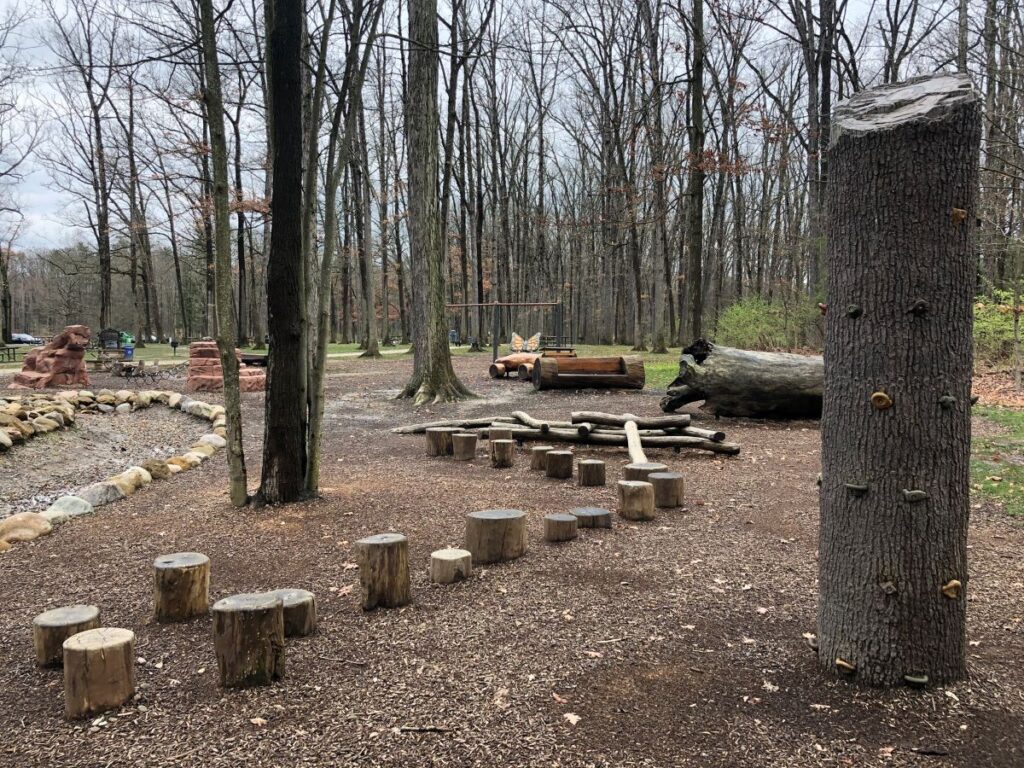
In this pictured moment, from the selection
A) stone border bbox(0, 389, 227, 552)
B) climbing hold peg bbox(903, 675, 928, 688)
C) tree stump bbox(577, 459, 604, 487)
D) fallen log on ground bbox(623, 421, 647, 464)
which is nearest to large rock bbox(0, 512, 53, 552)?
stone border bbox(0, 389, 227, 552)

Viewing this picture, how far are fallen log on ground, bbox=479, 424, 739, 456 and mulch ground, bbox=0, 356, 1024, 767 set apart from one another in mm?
1922

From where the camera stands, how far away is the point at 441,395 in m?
11.8

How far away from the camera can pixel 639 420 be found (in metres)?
7.82

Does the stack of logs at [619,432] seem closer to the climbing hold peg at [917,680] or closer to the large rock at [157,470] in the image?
the large rock at [157,470]

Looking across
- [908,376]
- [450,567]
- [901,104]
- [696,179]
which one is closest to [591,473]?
[450,567]

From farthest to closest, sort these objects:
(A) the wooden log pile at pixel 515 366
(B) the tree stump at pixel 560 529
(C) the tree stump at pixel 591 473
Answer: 1. (A) the wooden log pile at pixel 515 366
2. (C) the tree stump at pixel 591 473
3. (B) the tree stump at pixel 560 529

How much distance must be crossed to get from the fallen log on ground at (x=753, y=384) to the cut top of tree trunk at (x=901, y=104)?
6.68 metres

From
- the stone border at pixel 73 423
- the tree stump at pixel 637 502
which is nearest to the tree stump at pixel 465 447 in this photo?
the stone border at pixel 73 423

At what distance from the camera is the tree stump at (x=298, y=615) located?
3.05 meters

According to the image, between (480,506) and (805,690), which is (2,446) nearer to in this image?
(480,506)

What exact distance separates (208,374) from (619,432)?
33.4 feet

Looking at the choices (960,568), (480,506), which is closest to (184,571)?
(480,506)

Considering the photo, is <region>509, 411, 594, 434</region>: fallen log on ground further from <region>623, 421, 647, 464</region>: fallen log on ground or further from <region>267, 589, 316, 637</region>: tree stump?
<region>267, 589, 316, 637</region>: tree stump

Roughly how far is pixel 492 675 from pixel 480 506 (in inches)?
103
